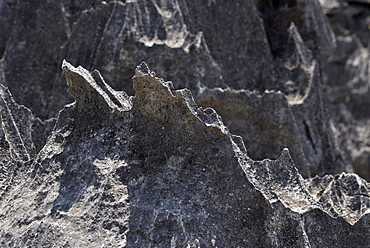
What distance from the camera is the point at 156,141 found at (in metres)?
2.57

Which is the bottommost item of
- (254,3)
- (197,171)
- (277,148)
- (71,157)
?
(277,148)

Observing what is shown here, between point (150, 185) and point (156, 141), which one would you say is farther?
point (156, 141)

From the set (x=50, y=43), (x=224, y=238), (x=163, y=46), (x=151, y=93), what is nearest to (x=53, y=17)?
(x=50, y=43)

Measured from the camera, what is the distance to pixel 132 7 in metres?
4.39

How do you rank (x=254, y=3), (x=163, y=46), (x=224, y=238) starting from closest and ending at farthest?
(x=224, y=238)
(x=163, y=46)
(x=254, y=3)

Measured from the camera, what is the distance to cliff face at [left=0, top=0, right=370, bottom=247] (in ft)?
7.86

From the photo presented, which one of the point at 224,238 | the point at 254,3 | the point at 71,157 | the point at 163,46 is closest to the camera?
the point at 224,238

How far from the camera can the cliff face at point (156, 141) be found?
A: 2396mm

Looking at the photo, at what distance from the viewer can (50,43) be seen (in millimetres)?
4629

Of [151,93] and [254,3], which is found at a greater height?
[151,93]

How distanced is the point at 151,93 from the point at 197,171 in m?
0.49

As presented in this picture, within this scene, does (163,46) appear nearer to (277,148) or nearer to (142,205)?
(277,148)

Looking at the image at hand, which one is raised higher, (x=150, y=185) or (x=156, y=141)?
(x=156, y=141)

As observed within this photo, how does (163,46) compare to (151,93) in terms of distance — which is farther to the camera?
(163,46)
